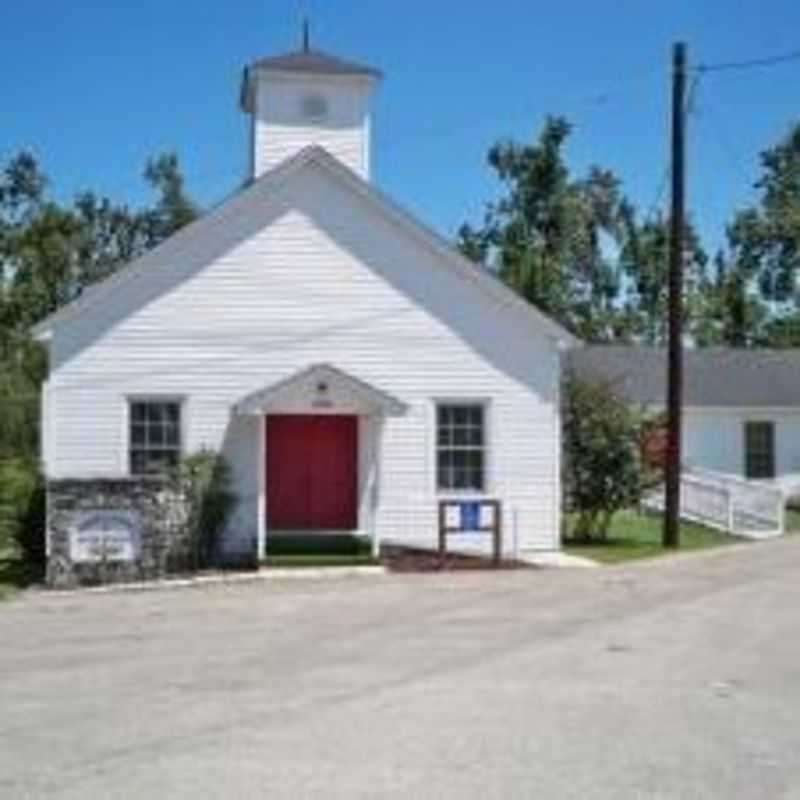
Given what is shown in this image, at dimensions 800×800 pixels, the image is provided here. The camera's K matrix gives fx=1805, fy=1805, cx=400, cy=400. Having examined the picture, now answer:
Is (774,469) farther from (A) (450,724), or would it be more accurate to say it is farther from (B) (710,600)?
(A) (450,724)

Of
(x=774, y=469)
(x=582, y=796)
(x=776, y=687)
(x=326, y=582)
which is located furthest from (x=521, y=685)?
(x=774, y=469)

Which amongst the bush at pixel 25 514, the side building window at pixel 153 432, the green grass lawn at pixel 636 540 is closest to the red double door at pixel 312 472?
the side building window at pixel 153 432

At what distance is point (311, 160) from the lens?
30016mm

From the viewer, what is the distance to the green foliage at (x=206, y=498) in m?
28.2

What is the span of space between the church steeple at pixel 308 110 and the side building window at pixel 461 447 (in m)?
5.32

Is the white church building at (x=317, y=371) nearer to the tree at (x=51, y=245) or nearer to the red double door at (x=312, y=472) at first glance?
the red double door at (x=312, y=472)

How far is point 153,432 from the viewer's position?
29.5 meters

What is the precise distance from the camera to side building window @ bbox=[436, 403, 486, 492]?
30500mm

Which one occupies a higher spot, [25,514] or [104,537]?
[25,514]

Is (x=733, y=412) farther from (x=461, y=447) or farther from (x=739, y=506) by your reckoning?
(x=461, y=447)

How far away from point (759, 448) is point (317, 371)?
2212cm

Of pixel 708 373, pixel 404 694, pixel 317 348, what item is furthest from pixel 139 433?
pixel 708 373

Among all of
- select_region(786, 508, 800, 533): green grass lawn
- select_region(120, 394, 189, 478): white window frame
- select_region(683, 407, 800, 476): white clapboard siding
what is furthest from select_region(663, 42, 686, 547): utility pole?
select_region(683, 407, 800, 476): white clapboard siding

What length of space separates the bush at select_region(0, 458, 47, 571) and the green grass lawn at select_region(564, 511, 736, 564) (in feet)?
29.4
